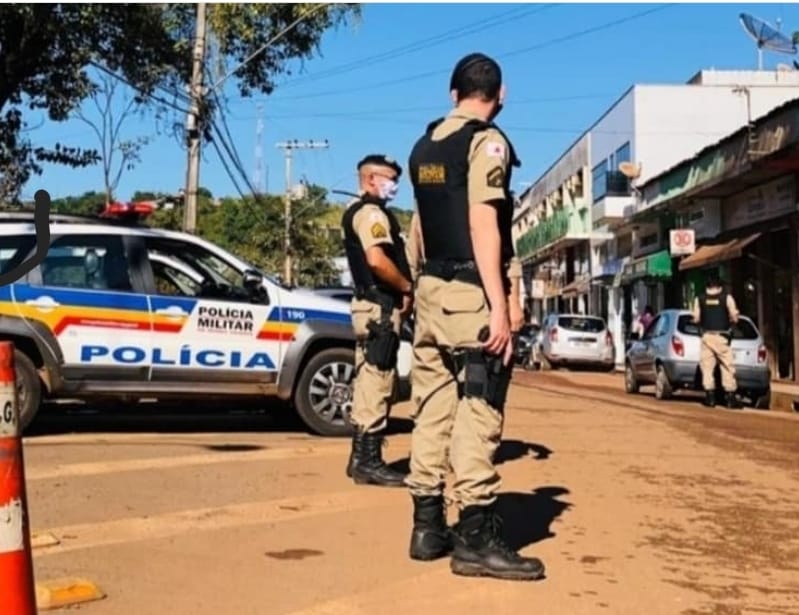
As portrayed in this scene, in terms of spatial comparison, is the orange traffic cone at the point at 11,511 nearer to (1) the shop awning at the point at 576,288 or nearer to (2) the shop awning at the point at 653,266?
(2) the shop awning at the point at 653,266

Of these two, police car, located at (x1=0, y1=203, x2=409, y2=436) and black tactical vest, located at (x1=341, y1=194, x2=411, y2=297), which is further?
police car, located at (x1=0, y1=203, x2=409, y2=436)

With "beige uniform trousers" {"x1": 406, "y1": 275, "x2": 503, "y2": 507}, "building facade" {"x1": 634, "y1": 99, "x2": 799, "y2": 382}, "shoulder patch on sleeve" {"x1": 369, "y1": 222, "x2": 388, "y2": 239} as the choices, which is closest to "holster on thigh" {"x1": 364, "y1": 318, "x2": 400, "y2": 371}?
"shoulder patch on sleeve" {"x1": 369, "y1": 222, "x2": 388, "y2": 239}

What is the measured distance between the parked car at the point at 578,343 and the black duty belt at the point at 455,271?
83.7ft

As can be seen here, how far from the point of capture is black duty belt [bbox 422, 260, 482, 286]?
15.3ft

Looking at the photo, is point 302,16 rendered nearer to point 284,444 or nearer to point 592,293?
point 284,444

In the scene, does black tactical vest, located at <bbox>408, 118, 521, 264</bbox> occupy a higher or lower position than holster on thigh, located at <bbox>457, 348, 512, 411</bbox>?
higher

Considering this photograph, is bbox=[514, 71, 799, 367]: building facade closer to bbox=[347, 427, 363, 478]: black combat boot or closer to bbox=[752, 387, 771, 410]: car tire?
bbox=[752, 387, 771, 410]: car tire

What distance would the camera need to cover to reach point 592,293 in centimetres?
4878

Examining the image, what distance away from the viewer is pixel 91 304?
28.3 feet

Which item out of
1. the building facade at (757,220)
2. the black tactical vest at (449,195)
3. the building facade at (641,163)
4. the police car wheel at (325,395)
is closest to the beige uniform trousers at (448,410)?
the black tactical vest at (449,195)

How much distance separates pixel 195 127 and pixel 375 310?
15.3m

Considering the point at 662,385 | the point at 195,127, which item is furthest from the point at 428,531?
the point at 195,127

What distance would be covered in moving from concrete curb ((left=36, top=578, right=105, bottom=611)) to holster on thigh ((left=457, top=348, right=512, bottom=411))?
5.60 feet

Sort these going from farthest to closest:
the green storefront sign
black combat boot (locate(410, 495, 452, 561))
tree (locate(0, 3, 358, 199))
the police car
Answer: the green storefront sign
tree (locate(0, 3, 358, 199))
the police car
black combat boot (locate(410, 495, 452, 561))
